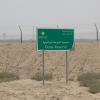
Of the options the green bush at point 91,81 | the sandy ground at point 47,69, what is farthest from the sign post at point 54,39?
the green bush at point 91,81

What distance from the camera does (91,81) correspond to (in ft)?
62.4

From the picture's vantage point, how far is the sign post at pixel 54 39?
1802cm

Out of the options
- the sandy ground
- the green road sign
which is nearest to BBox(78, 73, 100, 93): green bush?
the sandy ground

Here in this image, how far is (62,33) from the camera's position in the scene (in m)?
18.4

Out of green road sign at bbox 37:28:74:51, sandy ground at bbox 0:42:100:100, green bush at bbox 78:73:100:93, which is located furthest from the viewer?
green road sign at bbox 37:28:74:51

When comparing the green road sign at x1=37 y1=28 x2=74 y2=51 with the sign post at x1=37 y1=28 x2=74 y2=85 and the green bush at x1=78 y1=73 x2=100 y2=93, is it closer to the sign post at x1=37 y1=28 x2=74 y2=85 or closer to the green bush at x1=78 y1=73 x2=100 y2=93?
the sign post at x1=37 y1=28 x2=74 y2=85

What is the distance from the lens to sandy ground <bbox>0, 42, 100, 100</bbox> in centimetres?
1562

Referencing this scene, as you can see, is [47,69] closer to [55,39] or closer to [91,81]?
[91,81]

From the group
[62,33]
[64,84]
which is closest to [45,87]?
[64,84]

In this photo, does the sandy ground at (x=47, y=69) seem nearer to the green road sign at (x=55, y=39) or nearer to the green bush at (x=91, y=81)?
the green bush at (x=91, y=81)

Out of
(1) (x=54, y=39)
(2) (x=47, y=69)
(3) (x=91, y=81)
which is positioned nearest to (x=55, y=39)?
(1) (x=54, y=39)

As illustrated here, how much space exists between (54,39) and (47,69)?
684cm

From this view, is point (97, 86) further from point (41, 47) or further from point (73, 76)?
point (73, 76)

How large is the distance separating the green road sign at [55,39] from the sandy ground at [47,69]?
1.65 meters
